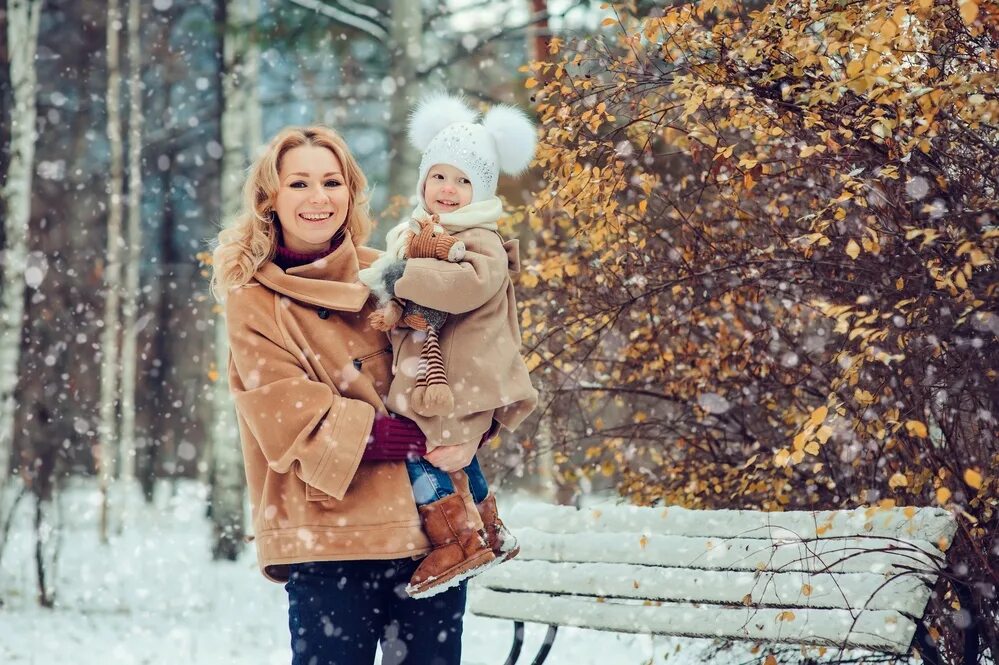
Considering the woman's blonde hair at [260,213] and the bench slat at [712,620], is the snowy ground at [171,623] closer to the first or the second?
the bench slat at [712,620]

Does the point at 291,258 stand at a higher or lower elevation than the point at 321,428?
higher

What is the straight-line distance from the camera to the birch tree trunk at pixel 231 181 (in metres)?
8.46

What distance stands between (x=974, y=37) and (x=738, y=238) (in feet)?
5.03

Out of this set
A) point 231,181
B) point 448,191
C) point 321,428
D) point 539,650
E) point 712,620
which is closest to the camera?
point 321,428

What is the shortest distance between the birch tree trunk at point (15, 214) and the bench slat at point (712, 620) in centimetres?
404

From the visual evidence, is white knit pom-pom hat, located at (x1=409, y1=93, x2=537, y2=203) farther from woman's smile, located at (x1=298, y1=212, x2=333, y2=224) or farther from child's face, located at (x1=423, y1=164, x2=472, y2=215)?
woman's smile, located at (x1=298, y1=212, x2=333, y2=224)

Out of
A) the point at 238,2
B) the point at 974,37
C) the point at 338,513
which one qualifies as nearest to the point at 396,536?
the point at 338,513

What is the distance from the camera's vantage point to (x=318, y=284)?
9.02ft

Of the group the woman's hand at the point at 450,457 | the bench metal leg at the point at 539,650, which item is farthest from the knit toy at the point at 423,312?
the bench metal leg at the point at 539,650

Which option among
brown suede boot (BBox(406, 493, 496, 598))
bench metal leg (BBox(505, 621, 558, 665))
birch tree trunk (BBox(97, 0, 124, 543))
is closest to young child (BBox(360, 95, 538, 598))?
brown suede boot (BBox(406, 493, 496, 598))

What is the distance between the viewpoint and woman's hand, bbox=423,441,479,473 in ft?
8.95

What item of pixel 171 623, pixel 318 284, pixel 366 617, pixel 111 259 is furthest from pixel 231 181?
pixel 366 617

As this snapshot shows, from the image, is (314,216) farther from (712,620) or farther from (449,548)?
(712,620)

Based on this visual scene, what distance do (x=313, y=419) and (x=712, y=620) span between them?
2061mm
